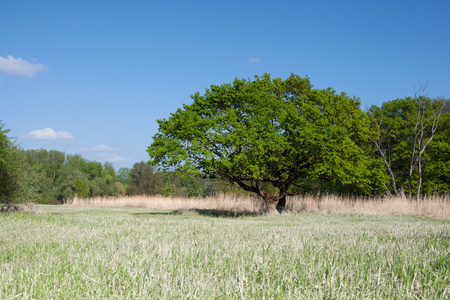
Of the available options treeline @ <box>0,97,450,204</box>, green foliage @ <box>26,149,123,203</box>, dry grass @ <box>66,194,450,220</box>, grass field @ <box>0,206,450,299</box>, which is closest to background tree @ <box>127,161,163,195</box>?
treeline @ <box>0,97,450,204</box>

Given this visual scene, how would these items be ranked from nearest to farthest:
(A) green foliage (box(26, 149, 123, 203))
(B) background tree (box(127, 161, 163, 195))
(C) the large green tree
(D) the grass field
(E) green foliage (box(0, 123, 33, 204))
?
1. (D) the grass field
2. (C) the large green tree
3. (E) green foliage (box(0, 123, 33, 204))
4. (A) green foliage (box(26, 149, 123, 203))
5. (B) background tree (box(127, 161, 163, 195))

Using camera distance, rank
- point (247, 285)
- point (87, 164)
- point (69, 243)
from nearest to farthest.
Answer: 1. point (247, 285)
2. point (69, 243)
3. point (87, 164)

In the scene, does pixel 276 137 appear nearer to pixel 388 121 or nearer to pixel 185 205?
pixel 185 205

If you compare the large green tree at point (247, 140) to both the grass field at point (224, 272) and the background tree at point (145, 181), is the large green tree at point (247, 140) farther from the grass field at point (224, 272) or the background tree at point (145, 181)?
the background tree at point (145, 181)

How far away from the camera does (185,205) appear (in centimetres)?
2764

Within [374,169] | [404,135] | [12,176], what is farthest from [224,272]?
[404,135]

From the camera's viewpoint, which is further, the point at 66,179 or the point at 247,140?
the point at 66,179

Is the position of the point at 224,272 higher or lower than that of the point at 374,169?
lower

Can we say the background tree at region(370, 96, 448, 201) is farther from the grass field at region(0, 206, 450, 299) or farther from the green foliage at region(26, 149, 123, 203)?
the green foliage at region(26, 149, 123, 203)

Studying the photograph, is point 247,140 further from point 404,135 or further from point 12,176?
point 404,135

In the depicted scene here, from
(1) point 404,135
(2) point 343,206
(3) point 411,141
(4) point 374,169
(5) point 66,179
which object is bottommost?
(2) point 343,206

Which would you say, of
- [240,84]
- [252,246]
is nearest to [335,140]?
[240,84]

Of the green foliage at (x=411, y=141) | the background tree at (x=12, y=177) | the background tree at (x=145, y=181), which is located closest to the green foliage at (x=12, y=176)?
the background tree at (x=12, y=177)

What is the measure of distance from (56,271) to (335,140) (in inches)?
637
